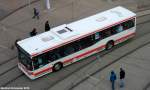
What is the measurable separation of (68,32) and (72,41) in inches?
30.0

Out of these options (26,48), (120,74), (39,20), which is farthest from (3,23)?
(120,74)

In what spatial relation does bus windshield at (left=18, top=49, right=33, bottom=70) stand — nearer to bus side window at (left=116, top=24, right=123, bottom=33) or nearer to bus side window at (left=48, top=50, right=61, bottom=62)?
bus side window at (left=48, top=50, right=61, bottom=62)

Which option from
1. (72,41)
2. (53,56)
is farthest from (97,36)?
(53,56)

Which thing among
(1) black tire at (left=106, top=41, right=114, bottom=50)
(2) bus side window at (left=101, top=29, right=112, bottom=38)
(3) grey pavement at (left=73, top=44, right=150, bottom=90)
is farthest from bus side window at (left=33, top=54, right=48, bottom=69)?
(1) black tire at (left=106, top=41, right=114, bottom=50)

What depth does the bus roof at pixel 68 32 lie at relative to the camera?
1078 inches

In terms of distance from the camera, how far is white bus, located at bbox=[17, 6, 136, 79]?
27.4 m

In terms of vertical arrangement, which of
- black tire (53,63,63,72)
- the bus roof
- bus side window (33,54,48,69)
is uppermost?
the bus roof

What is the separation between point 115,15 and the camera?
31.0 meters

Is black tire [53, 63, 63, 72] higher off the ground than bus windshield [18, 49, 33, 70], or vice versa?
bus windshield [18, 49, 33, 70]

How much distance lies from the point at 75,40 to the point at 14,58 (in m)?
5.41

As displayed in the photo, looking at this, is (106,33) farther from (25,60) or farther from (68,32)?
(25,60)

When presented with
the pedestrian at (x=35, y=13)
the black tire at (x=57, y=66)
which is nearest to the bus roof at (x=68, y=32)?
the black tire at (x=57, y=66)

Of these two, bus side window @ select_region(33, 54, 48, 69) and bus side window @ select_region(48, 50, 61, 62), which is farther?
bus side window @ select_region(48, 50, 61, 62)

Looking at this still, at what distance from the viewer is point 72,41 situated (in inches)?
Result: 1123
